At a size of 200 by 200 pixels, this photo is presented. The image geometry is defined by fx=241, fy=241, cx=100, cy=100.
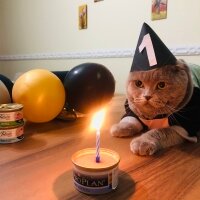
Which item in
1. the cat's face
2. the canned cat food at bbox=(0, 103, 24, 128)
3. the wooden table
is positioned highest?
the cat's face

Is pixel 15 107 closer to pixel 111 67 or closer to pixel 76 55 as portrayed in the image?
pixel 111 67

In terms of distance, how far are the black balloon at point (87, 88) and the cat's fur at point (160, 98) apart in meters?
0.20

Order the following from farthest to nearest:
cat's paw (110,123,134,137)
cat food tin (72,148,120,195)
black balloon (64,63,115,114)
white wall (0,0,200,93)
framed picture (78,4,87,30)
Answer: framed picture (78,4,87,30) → white wall (0,0,200,93) → black balloon (64,63,115,114) → cat's paw (110,123,134,137) → cat food tin (72,148,120,195)

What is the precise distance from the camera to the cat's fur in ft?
1.88

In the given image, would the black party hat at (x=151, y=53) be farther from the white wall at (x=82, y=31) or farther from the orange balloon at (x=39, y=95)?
the white wall at (x=82, y=31)

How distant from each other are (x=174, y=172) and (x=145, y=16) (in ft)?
4.02

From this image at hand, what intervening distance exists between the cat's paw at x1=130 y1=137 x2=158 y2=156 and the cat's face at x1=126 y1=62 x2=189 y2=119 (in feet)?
0.29

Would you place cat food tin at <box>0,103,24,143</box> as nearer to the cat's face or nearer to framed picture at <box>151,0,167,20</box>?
the cat's face

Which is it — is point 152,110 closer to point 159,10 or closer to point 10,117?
point 10,117

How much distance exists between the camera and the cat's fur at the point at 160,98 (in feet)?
1.88

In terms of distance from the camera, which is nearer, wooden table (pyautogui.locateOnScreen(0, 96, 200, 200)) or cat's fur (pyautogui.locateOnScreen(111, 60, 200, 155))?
wooden table (pyautogui.locateOnScreen(0, 96, 200, 200))

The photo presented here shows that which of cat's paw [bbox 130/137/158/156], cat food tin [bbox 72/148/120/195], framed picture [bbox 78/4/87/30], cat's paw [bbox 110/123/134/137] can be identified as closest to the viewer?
cat food tin [bbox 72/148/120/195]

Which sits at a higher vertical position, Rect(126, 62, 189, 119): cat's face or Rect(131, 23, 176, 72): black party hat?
Rect(131, 23, 176, 72): black party hat

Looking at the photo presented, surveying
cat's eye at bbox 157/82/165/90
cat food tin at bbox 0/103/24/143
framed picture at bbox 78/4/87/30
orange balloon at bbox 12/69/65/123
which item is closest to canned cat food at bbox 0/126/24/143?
cat food tin at bbox 0/103/24/143
